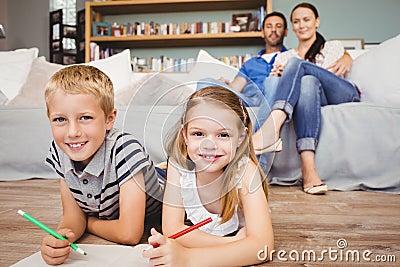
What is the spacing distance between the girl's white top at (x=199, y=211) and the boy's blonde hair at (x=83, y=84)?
8.2 inches

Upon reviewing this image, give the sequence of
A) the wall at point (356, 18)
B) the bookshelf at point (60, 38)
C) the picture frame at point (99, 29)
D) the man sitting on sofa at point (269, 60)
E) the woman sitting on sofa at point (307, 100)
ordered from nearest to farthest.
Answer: the woman sitting on sofa at point (307, 100) < the man sitting on sofa at point (269, 60) < the wall at point (356, 18) < the picture frame at point (99, 29) < the bookshelf at point (60, 38)

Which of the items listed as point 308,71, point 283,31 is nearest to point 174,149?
point 308,71

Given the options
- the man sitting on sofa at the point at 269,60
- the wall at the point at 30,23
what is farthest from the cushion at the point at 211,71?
the wall at the point at 30,23

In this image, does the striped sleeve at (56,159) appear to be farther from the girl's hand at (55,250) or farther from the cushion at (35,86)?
the cushion at (35,86)

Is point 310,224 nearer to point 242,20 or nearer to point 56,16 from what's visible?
point 242,20

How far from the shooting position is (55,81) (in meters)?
0.83

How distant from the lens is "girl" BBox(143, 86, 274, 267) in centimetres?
69

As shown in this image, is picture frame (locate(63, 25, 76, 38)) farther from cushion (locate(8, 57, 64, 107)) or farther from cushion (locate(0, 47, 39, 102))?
cushion (locate(8, 57, 64, 107))

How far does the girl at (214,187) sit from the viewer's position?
69cm

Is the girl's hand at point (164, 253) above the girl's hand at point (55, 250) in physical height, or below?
above

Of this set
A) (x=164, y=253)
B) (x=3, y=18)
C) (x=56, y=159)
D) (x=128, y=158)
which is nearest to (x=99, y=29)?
(x=3, y=18)

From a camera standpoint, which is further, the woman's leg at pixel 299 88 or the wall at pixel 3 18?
the wall at pixel 3 18

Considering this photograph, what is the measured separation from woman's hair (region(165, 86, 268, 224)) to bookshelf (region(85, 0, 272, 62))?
3538mm

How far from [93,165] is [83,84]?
0.57ft
